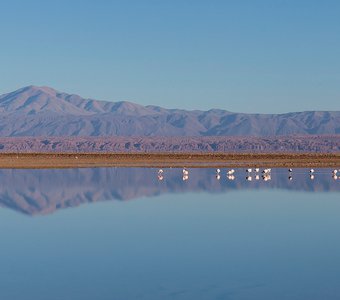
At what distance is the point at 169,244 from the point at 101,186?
23024 mm

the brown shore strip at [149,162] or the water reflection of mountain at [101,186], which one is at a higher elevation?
the brown shore strip at [149,162]

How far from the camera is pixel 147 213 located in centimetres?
3023

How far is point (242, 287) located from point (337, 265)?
11.7 ft

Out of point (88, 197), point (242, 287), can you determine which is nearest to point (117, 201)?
point (88, 197)

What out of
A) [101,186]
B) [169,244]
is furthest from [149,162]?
[169,244]

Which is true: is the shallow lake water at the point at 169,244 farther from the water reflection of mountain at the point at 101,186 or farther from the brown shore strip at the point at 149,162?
the brown shore strip at the point at 149,162

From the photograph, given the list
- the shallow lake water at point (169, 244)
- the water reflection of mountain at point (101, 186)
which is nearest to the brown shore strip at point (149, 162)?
the water reflection of mountain at point (101, 186)

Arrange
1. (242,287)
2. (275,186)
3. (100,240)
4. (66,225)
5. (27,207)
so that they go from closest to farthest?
(242,287)
(100,240)
(66,225)
(27,207)
(275,186)

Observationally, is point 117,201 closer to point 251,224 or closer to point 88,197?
point 88,197

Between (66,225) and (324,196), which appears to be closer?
(66,225)

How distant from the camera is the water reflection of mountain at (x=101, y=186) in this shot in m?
35.8

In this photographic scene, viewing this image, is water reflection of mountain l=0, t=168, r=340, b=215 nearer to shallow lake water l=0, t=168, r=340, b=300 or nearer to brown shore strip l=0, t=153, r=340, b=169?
shallow lake water l=0, t=168, r=340, b=300

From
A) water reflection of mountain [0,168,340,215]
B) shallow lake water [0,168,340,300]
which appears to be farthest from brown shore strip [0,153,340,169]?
shallow lake water [0,168,340,300]

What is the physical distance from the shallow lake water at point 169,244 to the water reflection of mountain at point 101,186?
0.16 m
